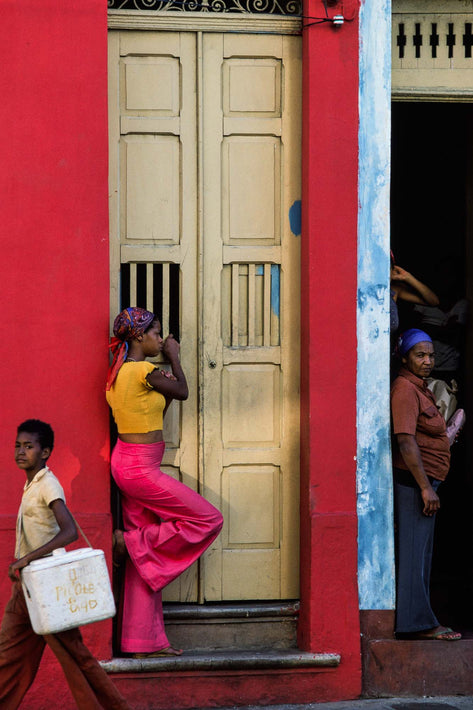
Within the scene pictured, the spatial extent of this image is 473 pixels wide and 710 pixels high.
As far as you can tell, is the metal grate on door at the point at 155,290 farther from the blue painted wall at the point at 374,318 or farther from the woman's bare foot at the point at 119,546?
the woman's bare foot at the point at 119,546

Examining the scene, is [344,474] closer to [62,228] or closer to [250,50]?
[62,228]

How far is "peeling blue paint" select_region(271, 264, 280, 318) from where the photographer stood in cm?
632

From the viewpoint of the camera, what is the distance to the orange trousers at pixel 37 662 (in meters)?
4.80

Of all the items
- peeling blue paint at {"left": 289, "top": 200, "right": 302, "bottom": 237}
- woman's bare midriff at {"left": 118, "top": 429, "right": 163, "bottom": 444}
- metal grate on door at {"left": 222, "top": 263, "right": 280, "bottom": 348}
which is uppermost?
peeling blue paint at {"left": 289, "top": 200, "right": 302, "bottom": 237}

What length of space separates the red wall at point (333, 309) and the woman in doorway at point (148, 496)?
68 cm

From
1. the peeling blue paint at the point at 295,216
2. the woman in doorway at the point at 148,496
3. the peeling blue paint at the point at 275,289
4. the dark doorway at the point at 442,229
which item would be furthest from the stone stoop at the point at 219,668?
the peeling blue paint at the point at 295,216

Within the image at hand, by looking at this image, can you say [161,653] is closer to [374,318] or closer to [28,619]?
[28,619]

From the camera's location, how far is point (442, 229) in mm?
8648

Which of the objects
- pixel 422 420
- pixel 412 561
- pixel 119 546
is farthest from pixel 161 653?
pixel 422 420

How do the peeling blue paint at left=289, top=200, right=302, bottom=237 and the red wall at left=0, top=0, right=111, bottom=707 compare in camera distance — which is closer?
the red wall at left=0, top=0, right=111, bottom=707

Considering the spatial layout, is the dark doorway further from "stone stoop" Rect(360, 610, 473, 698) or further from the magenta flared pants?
the magenta flared pants

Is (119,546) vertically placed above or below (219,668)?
above

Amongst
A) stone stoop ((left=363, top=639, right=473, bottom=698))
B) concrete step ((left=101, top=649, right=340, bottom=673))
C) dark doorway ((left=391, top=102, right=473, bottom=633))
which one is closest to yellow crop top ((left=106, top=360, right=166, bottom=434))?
concrete step ((left=101, top=649, right=340, bottom=673))

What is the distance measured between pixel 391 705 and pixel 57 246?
3.18m
